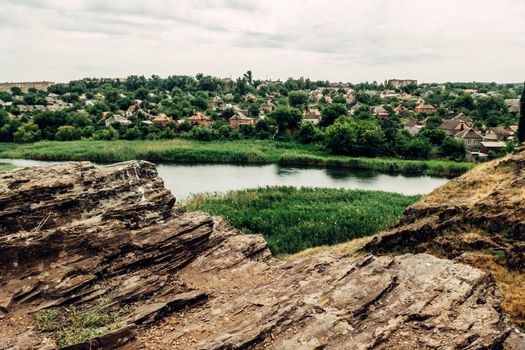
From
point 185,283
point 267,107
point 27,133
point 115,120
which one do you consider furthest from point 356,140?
point 267,107

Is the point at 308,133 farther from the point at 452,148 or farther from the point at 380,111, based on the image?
the point at 380,111

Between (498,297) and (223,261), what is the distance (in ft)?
28.3

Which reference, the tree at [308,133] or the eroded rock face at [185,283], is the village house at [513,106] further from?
the eroded rock face at [185,283]

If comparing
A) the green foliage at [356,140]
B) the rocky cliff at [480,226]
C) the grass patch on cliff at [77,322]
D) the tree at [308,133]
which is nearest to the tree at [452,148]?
the green foliage at [356,140]

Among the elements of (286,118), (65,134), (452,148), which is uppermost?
(286,118)

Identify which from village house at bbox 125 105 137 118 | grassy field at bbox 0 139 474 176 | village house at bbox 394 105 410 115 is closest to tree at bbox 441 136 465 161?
grassy field at bbox 0 139 474 176

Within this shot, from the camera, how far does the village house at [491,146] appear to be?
58366 millimetres

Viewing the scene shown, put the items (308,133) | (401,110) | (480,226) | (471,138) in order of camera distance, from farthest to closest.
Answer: (401,110) → (308,133) → (471,138) → (480,226)

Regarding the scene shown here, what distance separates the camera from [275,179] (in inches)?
1870

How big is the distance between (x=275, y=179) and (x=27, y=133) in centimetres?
4695

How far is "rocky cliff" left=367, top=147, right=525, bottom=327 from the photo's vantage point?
43.4 feet

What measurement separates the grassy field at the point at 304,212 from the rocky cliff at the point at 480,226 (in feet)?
21.8

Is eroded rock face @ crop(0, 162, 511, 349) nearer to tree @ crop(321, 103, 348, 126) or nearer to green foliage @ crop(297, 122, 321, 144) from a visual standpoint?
green foliage @ crop(297, 122, 321, 144)

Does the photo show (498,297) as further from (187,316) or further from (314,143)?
(314,143)
